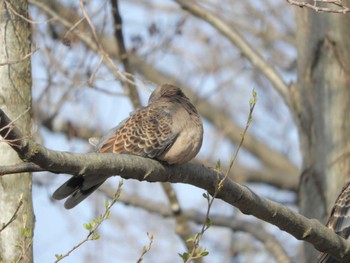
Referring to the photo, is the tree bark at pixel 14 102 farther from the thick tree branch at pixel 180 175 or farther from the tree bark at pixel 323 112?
the tree bark at pixel 323 112

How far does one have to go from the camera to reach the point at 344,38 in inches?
260

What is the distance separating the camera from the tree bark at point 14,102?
163 inches

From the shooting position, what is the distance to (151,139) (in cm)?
439

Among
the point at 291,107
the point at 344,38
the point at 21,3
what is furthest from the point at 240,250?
the point at 21,3

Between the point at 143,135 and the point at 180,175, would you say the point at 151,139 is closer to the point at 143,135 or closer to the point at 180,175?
the point at 143,135

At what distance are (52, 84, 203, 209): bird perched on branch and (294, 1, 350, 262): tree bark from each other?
1.99 m

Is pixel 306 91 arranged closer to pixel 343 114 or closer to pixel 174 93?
pixel 343 114

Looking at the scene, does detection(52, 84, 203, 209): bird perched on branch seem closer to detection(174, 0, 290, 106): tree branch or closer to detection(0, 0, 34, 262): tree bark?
detection(0, 0, 34, 262): tree bark

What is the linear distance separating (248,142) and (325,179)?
513 cm

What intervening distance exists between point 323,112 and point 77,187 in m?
2.91

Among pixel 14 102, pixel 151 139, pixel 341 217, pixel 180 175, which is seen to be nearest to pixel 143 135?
pixel 151 139

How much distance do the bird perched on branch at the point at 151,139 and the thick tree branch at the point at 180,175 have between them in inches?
4.9

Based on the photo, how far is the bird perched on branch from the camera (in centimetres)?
425

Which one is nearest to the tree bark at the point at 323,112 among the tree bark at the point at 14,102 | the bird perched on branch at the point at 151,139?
the bird perched on branch at the point at 151,139
